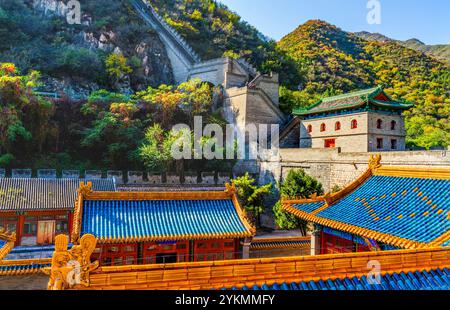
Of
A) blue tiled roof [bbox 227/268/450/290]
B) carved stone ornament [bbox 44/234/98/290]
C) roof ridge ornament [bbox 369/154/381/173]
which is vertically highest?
roof ridge ornament [bbox 369/154/381/173]

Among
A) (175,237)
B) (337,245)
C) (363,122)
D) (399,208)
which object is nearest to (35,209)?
(175,237)

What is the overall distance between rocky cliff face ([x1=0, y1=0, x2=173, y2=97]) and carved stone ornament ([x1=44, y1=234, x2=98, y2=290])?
36.4 metres

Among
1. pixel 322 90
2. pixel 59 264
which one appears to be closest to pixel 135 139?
pixel 59 264

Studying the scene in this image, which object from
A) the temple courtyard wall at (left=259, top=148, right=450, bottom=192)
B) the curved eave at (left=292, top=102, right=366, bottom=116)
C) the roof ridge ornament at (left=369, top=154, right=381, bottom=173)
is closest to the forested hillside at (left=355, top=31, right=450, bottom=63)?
the curved eave at (left=292, top=102, right=366, bottom=116)

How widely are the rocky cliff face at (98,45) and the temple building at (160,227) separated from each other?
1127 inches

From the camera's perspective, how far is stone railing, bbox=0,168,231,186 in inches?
983

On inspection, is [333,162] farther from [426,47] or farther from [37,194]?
[426,47]

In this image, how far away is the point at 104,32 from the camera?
151 ft

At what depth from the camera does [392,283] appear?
5.13 meters

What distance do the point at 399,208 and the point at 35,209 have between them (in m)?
18.7

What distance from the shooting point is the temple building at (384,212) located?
7.64 m

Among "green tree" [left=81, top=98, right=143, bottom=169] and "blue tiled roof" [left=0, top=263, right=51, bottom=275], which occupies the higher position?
"green tree" [left=81, top=98, right=143, bottom=169]

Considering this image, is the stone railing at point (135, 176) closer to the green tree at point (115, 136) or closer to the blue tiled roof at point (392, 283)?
the green tree at point (115, 136)

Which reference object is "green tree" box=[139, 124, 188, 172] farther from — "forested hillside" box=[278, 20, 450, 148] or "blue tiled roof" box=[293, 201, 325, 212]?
"blue tiled roof" box=[293, 201, 325, 212]
